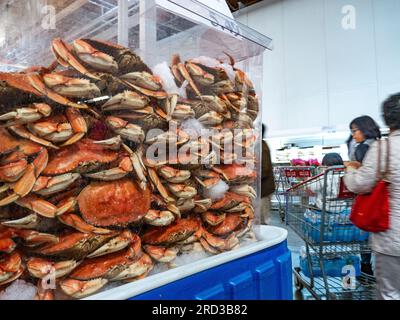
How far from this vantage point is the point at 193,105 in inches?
33.5

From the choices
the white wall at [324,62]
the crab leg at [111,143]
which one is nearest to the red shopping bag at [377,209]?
the crab leg at [111,143]

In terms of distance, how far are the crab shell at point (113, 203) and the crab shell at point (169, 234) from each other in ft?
0.25

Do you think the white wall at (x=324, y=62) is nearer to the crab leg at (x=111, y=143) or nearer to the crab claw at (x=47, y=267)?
the crab leg at (x=111, y=143)

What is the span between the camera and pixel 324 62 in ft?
21.6

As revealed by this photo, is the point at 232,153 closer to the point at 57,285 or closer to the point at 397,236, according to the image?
the point at 57,285

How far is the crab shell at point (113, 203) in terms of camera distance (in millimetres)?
637

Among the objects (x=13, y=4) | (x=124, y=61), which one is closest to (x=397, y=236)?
(x=124, y=61)

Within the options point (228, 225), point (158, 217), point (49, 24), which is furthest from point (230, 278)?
point (49, 24)

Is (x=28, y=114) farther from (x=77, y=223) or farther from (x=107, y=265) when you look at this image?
(x=107, y=265)

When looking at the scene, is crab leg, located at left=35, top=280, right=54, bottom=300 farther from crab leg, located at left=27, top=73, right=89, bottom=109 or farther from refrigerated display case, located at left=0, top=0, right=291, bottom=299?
crab leg, located at left=27, top=73, right=89, bottom=109

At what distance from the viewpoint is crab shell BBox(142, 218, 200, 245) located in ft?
2.51

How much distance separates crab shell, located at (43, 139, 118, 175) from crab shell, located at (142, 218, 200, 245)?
0.23m

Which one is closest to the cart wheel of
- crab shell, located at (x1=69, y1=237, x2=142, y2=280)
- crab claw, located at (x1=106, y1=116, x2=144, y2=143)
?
crab shell, located at (x1=69, y1=237, x2=142, y2=280)
